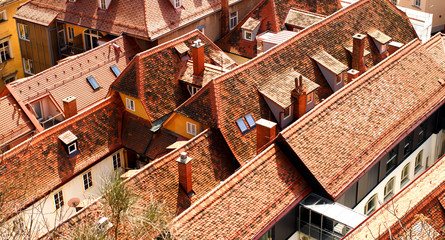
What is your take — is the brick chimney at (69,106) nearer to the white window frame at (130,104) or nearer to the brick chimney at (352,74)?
the white window frame at (130,104)

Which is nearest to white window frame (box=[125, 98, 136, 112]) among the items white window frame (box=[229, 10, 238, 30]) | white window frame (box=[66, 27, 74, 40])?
white window frame (box=[66, 27, 74, 40])

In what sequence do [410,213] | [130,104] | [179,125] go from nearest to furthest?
1. [410,213]
2. [179,125]
3. [130,104]

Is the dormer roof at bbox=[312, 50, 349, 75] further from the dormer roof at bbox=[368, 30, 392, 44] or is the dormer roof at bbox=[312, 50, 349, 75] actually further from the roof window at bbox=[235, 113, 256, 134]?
the roof window at bbox=[235, 113, 256, 134]

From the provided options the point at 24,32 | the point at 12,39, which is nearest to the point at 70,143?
the point at 24,32

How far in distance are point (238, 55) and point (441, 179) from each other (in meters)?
25.7

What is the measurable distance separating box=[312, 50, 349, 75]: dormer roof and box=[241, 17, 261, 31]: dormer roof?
892 cm

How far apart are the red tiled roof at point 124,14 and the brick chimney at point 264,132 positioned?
15698 millimetres

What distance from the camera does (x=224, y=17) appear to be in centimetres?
6281

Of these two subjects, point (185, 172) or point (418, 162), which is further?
point (418, 162)

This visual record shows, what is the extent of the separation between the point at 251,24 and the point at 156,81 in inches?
541

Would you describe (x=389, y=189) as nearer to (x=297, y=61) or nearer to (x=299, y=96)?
(x=299, y=96)

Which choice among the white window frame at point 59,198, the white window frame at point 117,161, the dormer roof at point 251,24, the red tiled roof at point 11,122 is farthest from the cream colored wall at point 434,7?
the white window frame at point 59,198

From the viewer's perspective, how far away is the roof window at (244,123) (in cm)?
4681

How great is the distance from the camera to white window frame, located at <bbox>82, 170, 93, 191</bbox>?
157 feet
